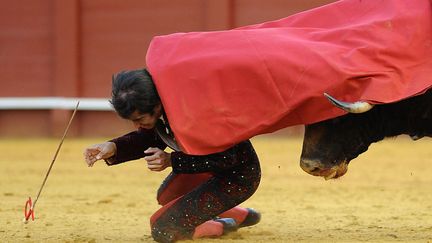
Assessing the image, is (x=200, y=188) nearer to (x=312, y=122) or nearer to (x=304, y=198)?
(x=312, y=122)

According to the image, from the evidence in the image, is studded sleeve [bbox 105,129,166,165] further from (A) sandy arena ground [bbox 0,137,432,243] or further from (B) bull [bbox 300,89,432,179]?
(B) bull [bbox 300,89,432,179]

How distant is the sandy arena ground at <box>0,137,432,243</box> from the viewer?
4035mm

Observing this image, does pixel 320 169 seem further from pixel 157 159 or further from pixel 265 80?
pixel 157 159

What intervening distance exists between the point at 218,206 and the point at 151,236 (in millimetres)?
401

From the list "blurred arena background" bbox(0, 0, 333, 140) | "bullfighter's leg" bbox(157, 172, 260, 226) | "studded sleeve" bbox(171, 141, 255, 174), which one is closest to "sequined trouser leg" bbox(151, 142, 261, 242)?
"studded sleeve" bbox(171, 141, 255, 174)

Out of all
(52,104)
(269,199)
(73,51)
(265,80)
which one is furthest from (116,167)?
(265,80)

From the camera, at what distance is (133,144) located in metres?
3.67

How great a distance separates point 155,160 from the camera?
345 cm

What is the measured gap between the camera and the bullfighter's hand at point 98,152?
3.54 metres

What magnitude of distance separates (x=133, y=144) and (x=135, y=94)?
0.43m

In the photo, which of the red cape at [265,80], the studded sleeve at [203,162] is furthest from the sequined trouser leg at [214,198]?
the red cape at [265,80]

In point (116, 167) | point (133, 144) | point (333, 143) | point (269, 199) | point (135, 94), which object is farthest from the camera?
point (116, 167)

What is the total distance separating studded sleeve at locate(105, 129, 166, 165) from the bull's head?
1.97ft

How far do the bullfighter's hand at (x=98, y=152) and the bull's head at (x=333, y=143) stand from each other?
708 mm
